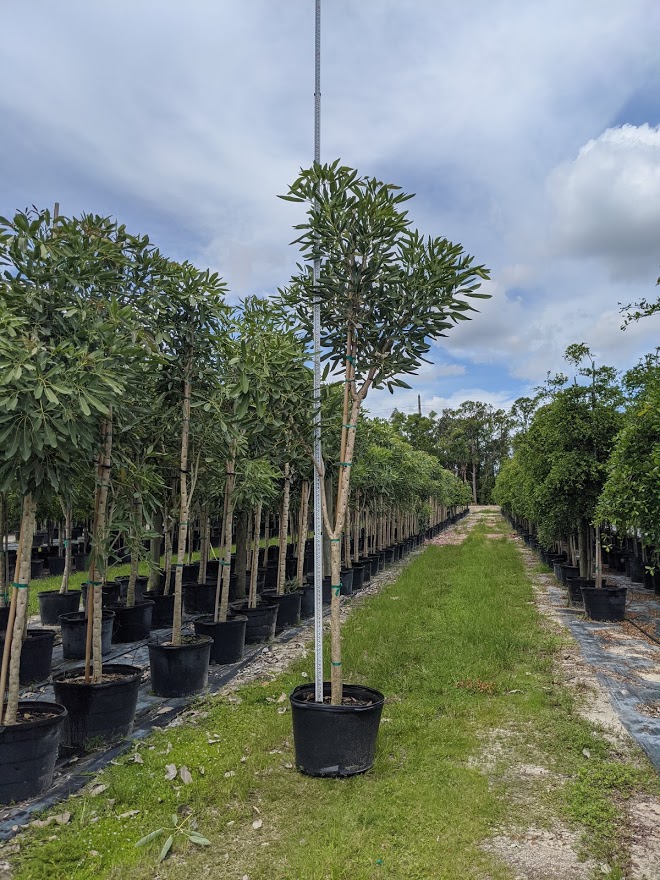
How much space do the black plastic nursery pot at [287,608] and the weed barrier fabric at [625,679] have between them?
4053mm

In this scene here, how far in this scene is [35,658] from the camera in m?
6.34

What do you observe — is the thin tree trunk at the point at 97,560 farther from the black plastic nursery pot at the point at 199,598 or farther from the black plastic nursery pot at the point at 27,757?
the black plastic nursery pot at the point at 199,598

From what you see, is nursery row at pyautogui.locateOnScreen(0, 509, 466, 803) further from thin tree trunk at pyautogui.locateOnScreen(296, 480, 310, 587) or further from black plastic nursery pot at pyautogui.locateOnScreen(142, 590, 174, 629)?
thin tree trunk at pyautogui.locateOnScreen(296, 480, 310, 587)

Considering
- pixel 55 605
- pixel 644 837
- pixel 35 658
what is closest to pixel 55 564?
pixel 55 605

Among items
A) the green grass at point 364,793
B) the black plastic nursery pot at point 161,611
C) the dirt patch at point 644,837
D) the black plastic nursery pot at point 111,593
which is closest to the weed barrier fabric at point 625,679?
the green grass at point 364,793

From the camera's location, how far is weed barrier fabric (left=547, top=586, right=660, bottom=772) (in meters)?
4.87

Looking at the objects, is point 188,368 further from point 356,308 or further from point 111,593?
point 111,593

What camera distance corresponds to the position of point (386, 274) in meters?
4.47

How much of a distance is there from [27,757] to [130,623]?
14.7ft

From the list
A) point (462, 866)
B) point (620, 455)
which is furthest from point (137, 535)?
point (620, 455)

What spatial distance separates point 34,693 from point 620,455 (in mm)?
6551

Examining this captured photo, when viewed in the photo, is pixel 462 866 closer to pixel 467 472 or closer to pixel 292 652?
pixel 292 652

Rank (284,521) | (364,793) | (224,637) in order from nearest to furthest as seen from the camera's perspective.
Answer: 1. (364,793)
2. (224,637)
3. (284,521)

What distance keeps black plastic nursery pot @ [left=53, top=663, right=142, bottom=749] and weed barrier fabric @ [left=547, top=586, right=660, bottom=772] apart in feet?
13.0
